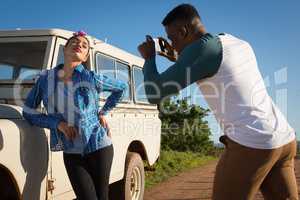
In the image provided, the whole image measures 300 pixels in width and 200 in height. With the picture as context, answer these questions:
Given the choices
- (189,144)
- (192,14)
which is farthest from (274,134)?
(189,144)

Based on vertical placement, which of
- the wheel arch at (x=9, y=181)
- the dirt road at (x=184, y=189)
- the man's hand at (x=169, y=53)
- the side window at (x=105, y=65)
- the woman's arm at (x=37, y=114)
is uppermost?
the side window at (x=105, y=65)

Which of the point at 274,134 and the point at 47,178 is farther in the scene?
the point at 47,178

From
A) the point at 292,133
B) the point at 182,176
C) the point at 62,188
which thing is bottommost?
the point at 182,176

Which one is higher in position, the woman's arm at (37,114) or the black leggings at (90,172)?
the woman's arm at (37,114)

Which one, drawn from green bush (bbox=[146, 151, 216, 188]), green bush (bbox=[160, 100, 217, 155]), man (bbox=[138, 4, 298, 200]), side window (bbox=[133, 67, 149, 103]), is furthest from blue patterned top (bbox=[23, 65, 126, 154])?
green bush (bbox=[160, 100, 217, 155])

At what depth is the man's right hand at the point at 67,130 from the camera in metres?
3.71

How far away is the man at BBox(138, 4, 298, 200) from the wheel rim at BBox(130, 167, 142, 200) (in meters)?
3.88

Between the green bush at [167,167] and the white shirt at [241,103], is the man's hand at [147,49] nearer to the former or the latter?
the white shirt at [241,103]

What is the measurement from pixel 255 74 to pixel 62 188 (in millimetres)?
2316

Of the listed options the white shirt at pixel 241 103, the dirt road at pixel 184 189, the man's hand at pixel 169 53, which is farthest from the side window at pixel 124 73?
the white shirt at pixel 241 103

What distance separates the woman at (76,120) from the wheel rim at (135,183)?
2.61 m

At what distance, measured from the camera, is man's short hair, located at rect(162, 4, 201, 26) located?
271cm

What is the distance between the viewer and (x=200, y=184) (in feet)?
32.2

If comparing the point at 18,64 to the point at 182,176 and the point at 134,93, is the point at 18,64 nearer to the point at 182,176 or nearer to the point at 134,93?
the point at 134,93
